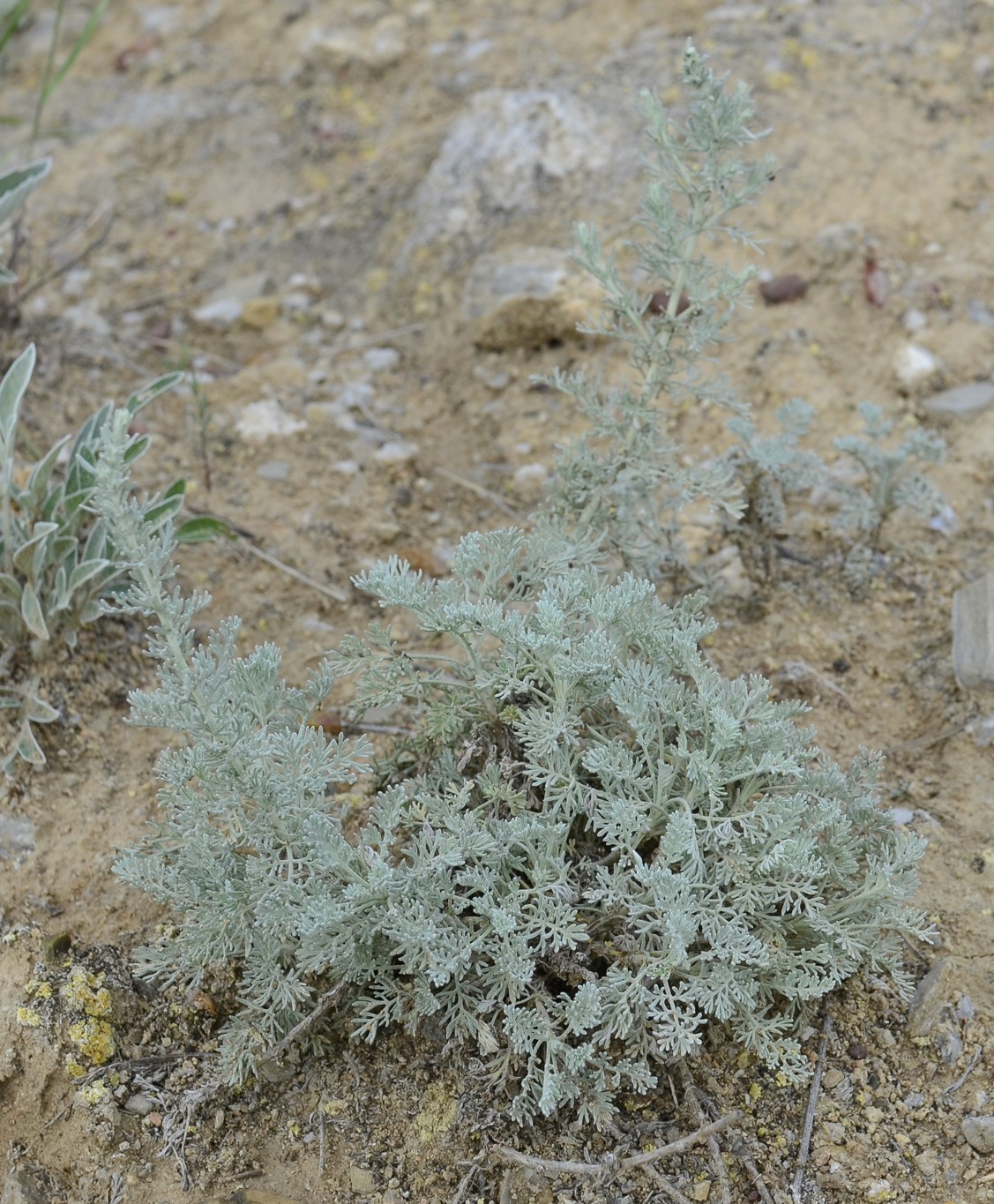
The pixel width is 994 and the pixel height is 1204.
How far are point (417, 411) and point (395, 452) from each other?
266 millimetres

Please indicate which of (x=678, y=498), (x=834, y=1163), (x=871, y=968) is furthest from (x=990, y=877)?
(x=678, y=498)

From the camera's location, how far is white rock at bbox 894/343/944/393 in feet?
12.0

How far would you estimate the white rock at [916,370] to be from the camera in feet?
12.0

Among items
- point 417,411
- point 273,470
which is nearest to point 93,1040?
point 273,470

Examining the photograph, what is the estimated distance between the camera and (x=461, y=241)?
4215mm

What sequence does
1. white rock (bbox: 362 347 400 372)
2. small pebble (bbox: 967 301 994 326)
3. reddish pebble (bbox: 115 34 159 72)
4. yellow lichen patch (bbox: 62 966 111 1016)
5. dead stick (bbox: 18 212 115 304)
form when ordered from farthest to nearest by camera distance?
reddish pebble (bbox: 115 34 159 72) → white rock (bbox: 362 347 400 372) → dead stick (bbox: 18 212 115 304) → small pebble (bbox: 967 301 994 326) → yellow lichen patch (bbox: 62 966 111 1016)

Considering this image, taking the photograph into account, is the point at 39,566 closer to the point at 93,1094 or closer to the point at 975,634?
the point at 93,1094

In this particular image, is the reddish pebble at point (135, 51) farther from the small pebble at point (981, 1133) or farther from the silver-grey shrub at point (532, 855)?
the small pebble at point (981, 1133)

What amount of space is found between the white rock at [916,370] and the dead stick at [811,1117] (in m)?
2.11

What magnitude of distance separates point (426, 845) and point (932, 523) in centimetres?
197

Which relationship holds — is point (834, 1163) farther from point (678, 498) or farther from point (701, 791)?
point (678, 498)

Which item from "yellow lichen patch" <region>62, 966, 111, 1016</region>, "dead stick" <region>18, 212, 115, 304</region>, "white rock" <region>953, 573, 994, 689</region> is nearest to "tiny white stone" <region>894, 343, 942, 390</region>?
"white rock" <region>953, 573, 994, 689</region>

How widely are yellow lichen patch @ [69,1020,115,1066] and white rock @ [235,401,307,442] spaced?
199 cm

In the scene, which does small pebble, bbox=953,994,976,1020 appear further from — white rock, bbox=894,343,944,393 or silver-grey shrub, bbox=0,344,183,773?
white rock, bbox=894,343,944,393
